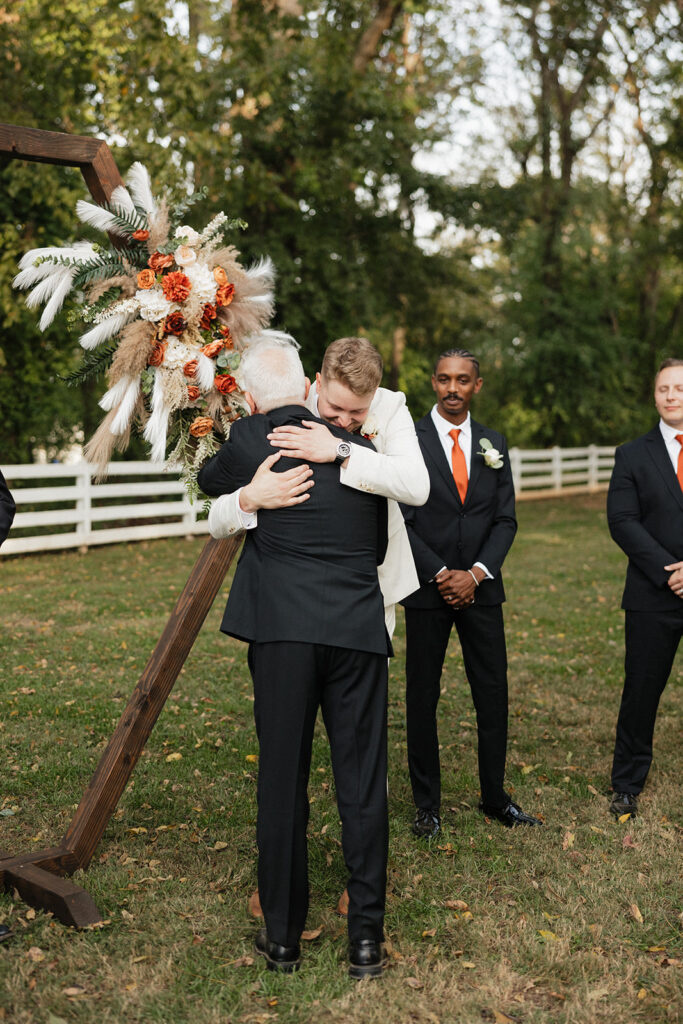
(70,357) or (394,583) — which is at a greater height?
(70,357)

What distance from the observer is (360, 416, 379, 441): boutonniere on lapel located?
3.86 meters

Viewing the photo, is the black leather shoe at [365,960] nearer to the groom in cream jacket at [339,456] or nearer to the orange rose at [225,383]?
the groom in cream jacket at [339,456]

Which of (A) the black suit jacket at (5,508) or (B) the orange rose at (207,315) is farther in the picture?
(B) the orange rose at (207,315)

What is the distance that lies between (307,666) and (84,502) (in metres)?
11.6

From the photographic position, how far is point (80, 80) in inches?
602

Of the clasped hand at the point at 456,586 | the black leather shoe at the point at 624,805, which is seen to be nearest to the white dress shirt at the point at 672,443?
the clasped hand at the point at 456,586

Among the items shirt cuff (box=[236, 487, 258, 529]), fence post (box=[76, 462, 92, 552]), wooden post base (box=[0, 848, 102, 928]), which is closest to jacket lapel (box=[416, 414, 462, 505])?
shirt cuff (box=[236, 487, 258, 529])

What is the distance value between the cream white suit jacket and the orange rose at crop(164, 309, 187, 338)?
69cm

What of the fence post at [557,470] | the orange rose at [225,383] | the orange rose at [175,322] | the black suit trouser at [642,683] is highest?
the orange rose at [175,322]

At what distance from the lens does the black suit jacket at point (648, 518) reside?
17.3 ft

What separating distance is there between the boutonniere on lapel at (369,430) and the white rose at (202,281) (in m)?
0.94

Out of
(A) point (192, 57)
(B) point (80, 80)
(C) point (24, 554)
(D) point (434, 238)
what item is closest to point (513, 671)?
(C) point (24, 554)

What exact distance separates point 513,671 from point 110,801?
465cm

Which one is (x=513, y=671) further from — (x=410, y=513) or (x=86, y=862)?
(x=86, y=862)
